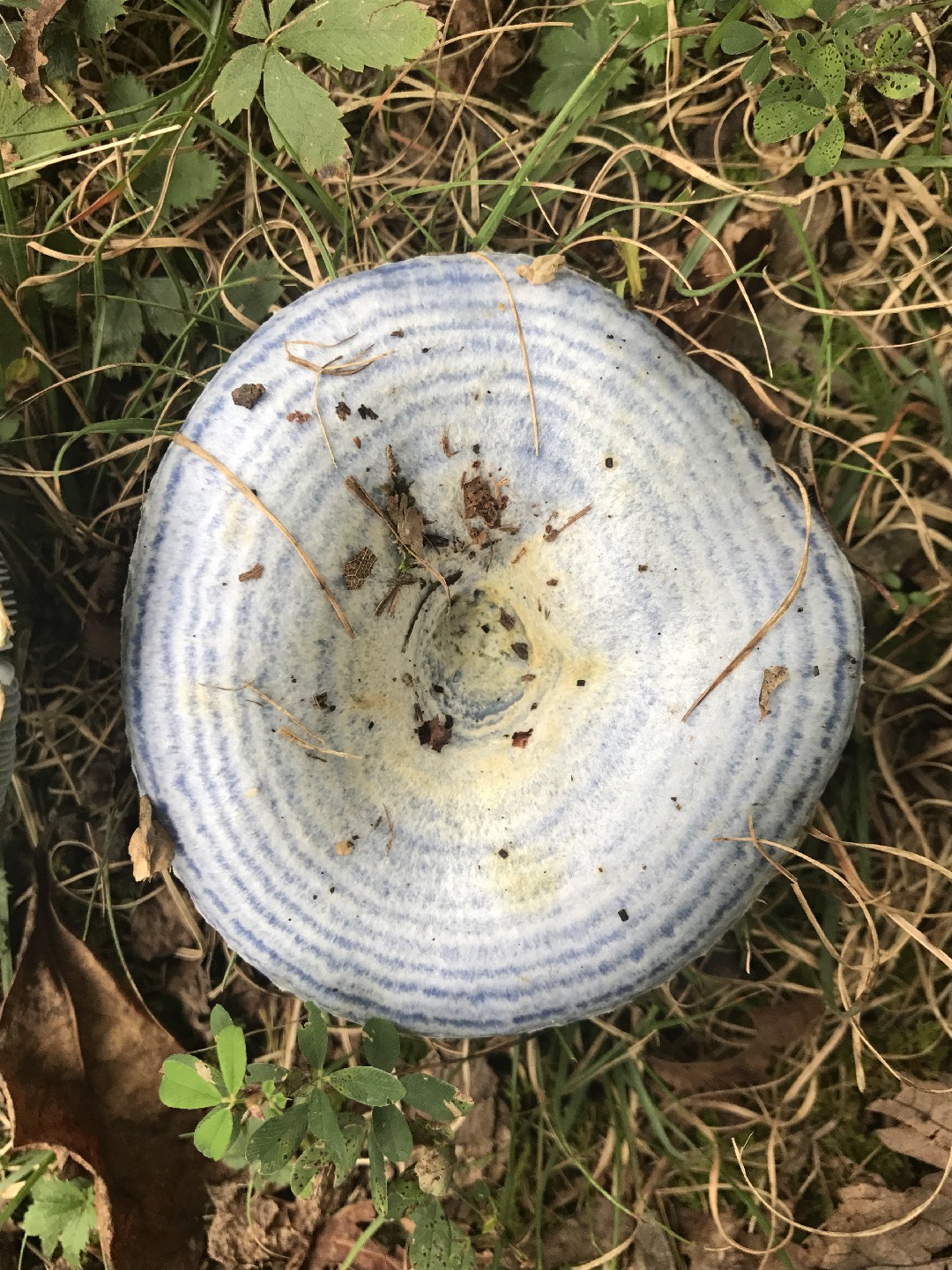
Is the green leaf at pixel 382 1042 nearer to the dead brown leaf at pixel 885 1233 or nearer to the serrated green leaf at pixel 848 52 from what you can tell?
the dead brown leaf at pixel 885 1233

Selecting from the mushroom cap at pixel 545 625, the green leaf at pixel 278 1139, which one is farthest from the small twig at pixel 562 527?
the green leaf at pixel 278 1139

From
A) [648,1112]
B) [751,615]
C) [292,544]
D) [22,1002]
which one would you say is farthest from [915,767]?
[22,1002]

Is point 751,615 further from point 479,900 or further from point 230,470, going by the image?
point 230,470

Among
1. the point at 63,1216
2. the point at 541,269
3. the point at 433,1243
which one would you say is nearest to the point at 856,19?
the point at 541,269

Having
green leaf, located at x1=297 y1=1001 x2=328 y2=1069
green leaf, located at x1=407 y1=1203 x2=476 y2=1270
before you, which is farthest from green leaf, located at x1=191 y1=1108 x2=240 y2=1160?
green leaf, located at x1=407 y1=1203 x2=476 y2=1270

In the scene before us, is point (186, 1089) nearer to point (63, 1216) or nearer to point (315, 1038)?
point (315, 1038)

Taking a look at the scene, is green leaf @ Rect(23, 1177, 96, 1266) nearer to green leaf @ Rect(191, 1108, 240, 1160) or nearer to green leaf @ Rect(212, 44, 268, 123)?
green leaf @ Rect(191, 1108, 240, 1160)
